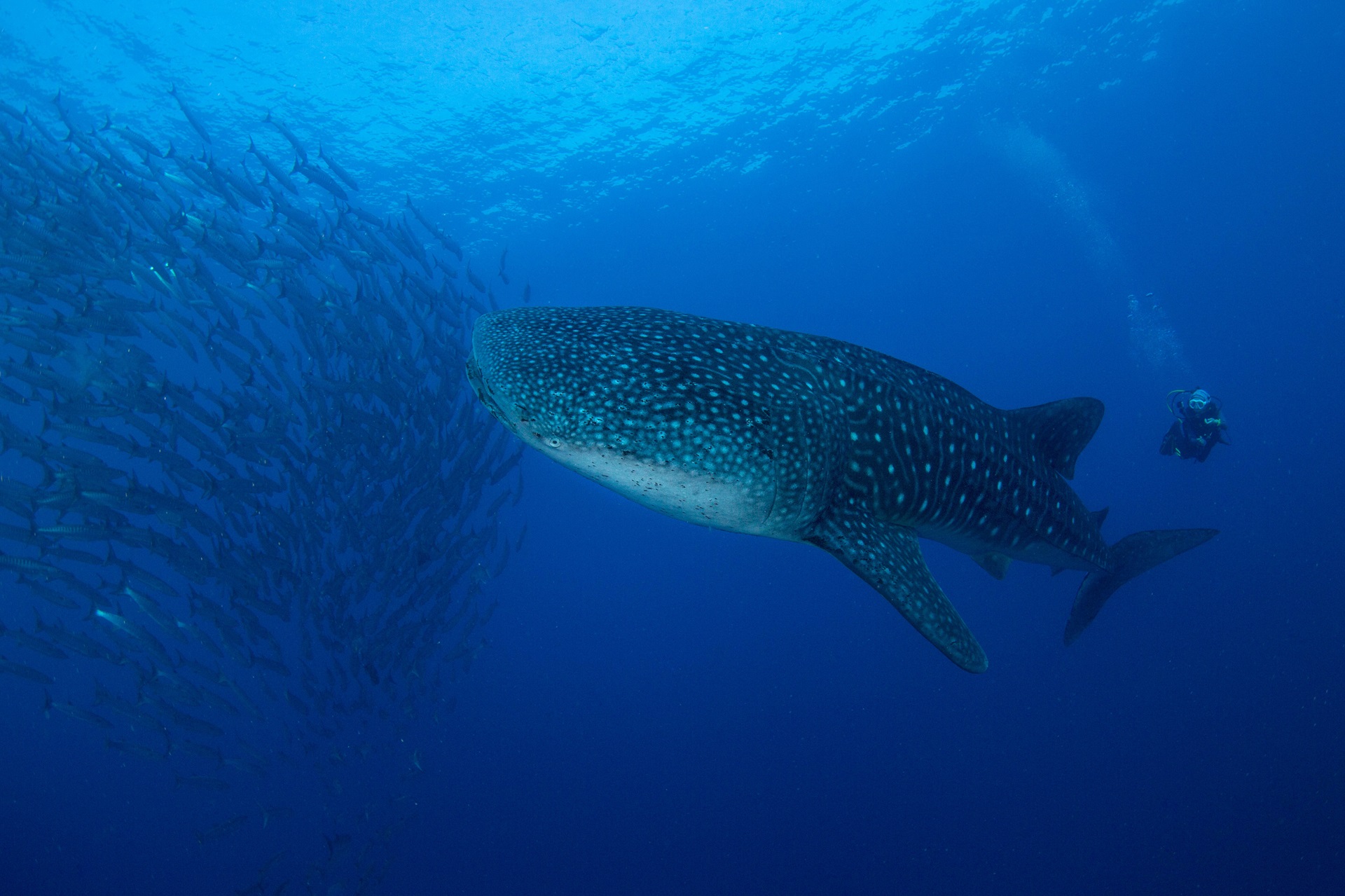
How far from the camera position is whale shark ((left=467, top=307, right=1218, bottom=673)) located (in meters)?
2.20

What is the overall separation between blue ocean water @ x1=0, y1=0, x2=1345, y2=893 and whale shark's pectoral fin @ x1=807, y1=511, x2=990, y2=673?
29.0ft

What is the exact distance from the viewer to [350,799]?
48.6 feet

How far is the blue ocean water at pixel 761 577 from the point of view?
15086 mm

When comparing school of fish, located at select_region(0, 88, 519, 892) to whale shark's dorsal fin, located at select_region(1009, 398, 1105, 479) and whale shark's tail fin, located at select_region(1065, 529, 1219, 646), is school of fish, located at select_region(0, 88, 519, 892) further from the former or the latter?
whale shark's tail fin, located at select_region(1065, 529, 1219, 646)

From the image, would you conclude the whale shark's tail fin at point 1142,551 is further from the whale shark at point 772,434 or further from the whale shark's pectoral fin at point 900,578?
the whale shark's pectoral fin at point 900,578

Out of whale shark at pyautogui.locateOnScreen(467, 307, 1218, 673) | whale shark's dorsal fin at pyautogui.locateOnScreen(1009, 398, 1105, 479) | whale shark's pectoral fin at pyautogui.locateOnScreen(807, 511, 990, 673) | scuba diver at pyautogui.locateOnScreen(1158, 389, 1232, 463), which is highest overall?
scuba diver at pyautogui.locateOnScreen(1158, 389, 1232, 463)

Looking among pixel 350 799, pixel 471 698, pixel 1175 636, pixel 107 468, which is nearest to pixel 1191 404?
pixel 1175 636

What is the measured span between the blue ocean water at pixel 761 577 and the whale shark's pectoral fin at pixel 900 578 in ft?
29.0

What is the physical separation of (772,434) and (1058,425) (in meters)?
3.09

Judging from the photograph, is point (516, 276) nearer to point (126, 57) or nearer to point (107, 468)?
point (126, 57)

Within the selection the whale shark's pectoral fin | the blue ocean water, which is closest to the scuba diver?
the whale shark's pectoral fin

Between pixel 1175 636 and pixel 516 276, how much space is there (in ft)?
128

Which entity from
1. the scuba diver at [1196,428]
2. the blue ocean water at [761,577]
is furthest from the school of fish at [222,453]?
the scuba diver at [1196,428]

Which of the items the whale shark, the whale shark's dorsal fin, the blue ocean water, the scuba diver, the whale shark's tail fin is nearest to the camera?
the whale shark
